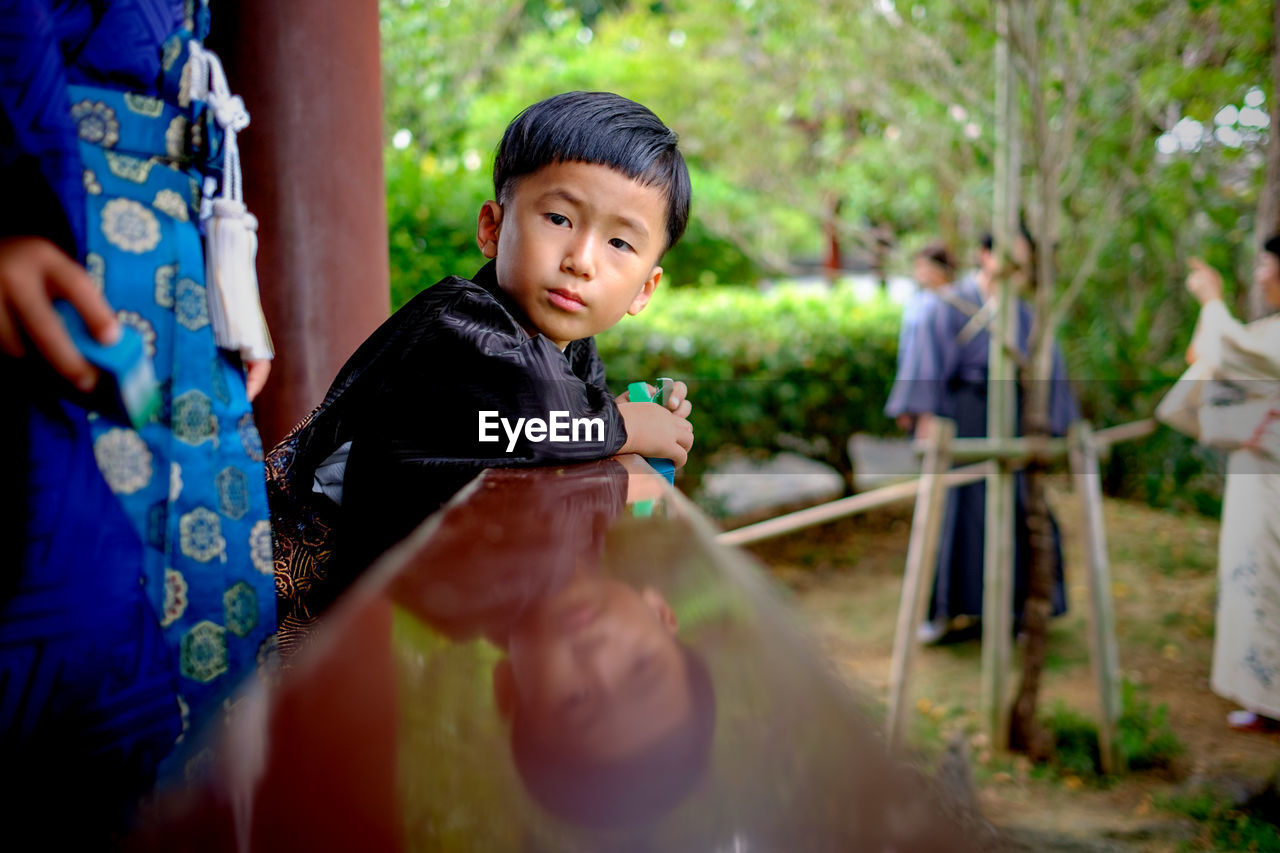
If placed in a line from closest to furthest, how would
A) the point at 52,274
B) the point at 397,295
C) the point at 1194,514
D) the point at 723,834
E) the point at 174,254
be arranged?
the point at 723,834 → the point at 52,274 → the point at 174,254 → the point at 397,295 → the point at 1194,514

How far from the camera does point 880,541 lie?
20.8ft

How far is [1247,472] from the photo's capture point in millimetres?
3270

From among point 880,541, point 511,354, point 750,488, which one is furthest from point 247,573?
point 750,488

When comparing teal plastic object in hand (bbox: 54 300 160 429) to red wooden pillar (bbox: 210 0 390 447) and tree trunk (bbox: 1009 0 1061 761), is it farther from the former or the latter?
tree trunk (bbox: 1009 0 1061 761)

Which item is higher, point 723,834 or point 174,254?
point 174,254

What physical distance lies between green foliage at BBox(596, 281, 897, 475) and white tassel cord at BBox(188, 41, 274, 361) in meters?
4.16

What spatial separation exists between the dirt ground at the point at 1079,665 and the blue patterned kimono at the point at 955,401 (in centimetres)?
33

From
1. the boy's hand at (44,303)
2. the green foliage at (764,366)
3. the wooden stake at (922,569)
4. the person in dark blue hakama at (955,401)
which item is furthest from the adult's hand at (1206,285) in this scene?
the boy's hand at (44,303)

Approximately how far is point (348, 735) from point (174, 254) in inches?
30.9

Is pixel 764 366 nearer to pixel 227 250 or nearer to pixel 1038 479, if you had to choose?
pixel 1038 479

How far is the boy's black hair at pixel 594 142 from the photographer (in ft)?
3.81

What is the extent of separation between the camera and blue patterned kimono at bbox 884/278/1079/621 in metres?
4.95

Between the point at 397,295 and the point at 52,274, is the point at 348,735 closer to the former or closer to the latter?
the point at 52,274
